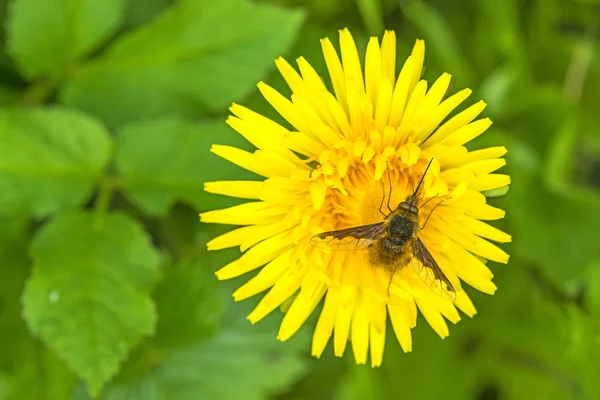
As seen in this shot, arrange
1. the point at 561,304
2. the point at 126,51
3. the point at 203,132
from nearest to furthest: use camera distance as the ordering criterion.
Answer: the point at 203,132 → the point at 126,51 → the point at 561,304

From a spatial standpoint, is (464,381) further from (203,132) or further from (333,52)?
(333,52)

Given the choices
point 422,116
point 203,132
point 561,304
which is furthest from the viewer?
point 561,304

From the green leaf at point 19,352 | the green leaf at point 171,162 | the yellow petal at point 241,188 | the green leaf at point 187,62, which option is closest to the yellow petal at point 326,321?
the yellow petal at point 241,188

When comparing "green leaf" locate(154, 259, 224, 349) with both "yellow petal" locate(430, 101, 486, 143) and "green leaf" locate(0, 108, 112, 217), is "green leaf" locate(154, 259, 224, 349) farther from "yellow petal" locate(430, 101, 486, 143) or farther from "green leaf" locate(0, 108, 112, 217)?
"yellow petal" locate(430, 101, 486, 143)

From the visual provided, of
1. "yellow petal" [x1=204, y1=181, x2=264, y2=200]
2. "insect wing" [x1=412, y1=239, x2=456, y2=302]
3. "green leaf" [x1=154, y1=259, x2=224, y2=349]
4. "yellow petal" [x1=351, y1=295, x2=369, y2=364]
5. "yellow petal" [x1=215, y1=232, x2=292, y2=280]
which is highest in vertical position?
"insect wing" [x1=412, y1=239, x2=456, y2=302]

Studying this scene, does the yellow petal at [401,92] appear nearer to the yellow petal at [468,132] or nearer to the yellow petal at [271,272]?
the yellow petal at [468,132]

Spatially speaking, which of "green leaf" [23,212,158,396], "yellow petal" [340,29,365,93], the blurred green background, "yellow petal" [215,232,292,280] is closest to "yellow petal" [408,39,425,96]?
"yellow petal" [340,29,365,93]

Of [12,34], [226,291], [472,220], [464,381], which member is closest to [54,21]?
[12,34]
